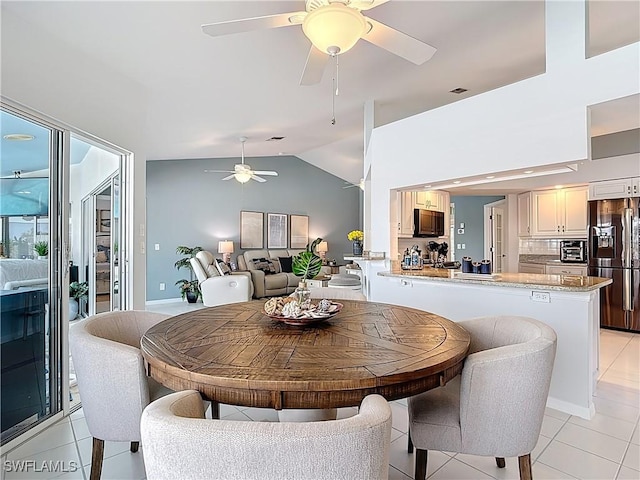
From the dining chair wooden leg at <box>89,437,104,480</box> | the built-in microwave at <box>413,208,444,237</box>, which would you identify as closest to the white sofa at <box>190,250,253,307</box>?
the built-in microwave at <box>413,208,444,237</box>

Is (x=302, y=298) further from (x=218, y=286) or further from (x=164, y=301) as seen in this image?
(x=164, y=301)

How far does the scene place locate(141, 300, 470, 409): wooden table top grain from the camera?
111 cm

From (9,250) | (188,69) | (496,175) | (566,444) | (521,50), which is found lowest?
(566,444)

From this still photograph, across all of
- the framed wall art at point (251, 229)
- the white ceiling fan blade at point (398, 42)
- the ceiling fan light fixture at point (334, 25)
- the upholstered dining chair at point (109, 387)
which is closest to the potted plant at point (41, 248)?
the upholstered dining chair at point (109, 387)

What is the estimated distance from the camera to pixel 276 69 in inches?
135

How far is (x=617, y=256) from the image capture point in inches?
183

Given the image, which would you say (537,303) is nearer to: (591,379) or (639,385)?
(591,379)

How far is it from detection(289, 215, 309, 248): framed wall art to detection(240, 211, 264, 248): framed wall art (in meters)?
0.82

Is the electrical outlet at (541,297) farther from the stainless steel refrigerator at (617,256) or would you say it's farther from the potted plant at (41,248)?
the potted plant at (41,248)

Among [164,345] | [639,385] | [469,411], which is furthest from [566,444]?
[164,345]

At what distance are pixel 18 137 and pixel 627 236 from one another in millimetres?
6149

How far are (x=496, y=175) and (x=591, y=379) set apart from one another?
1672 mm

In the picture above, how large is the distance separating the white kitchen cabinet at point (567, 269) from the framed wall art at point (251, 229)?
5676 millimetres

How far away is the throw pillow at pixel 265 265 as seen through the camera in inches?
312
